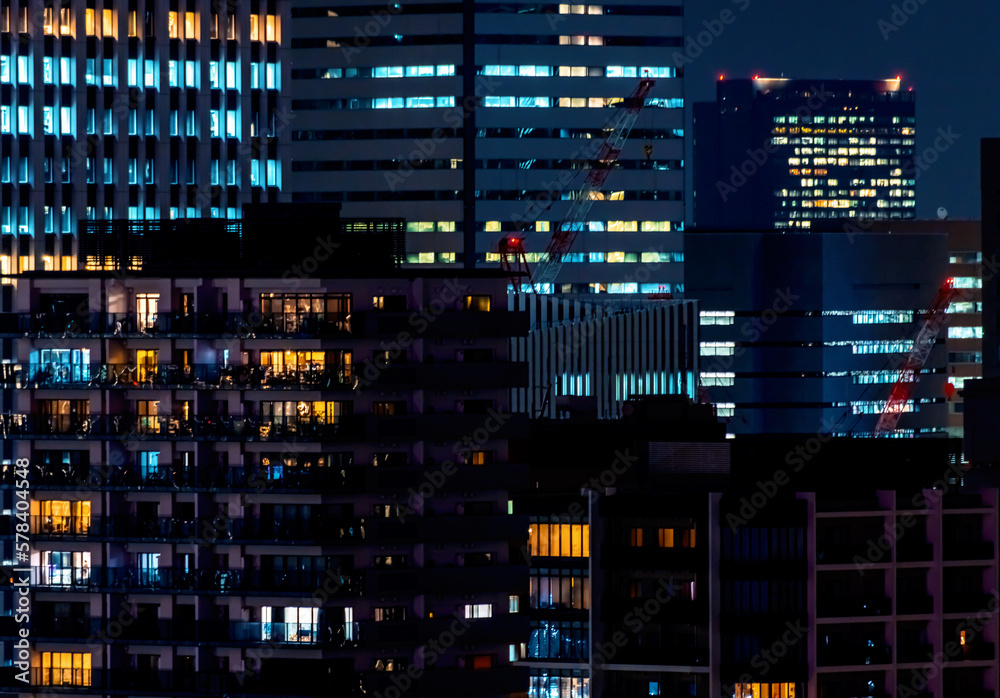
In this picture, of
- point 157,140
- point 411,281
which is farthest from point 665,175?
point 411,281

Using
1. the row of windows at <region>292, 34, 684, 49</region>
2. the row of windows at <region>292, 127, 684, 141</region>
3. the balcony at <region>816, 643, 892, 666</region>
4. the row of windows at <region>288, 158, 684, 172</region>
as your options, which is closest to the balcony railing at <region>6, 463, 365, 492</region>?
the balcony at <region>816, 643, 892, 666</region>

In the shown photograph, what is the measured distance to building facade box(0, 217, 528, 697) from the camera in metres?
89.2

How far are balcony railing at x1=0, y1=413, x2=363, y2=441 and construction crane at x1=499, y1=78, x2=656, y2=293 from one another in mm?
100690

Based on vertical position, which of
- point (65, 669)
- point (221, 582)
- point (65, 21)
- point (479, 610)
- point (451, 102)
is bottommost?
point (65, 669)

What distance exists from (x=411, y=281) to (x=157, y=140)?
5554cm

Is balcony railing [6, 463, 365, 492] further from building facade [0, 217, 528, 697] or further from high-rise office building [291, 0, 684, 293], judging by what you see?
high-rise office building [291, 0, 684, 293]

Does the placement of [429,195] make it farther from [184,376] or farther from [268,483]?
[268,483]

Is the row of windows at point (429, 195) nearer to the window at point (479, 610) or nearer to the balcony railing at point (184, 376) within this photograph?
the balcony railing at point (184, 376)

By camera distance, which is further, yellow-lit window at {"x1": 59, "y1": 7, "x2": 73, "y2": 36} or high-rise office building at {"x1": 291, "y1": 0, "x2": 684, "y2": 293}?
high-rise office building at {"x1": 291, "y1": 0, "x2": 684, "y2": 293}

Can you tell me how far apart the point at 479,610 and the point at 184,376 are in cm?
1669

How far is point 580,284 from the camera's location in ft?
649

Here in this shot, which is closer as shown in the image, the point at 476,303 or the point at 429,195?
the point at 476,303

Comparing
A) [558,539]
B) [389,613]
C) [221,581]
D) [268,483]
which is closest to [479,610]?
[389,613]

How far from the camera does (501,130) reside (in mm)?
196750
